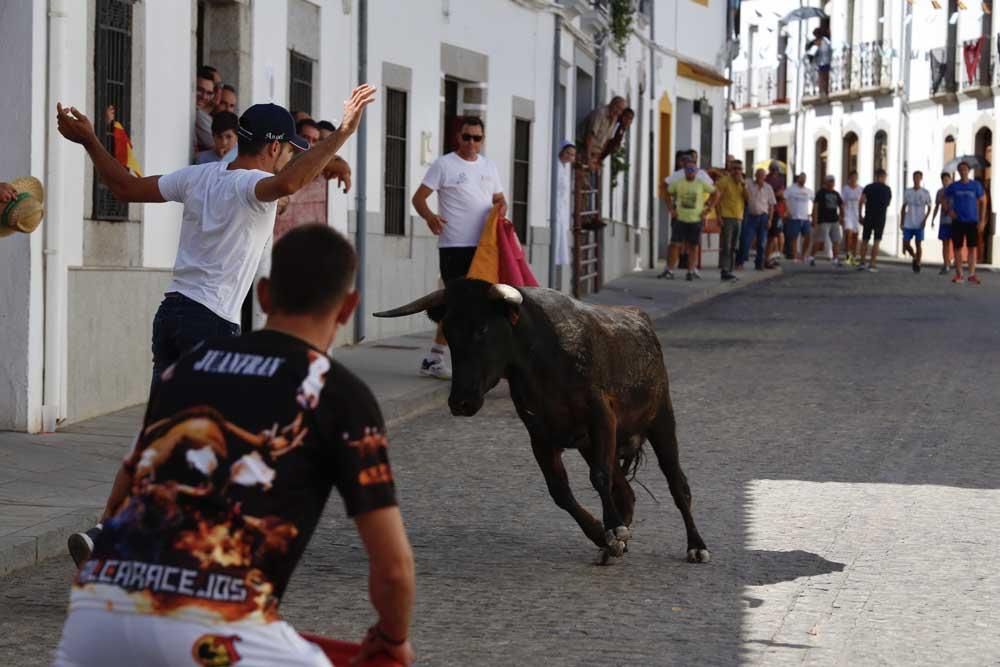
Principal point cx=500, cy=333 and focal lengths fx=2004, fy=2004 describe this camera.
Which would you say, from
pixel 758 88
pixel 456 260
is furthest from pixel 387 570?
pixel 758 88

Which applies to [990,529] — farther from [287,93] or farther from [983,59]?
[983,59]

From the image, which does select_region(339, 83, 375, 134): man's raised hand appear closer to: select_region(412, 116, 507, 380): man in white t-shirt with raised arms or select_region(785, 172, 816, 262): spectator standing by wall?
select_region(412, 116, 507, 380): man in white t-shirt with raised arms

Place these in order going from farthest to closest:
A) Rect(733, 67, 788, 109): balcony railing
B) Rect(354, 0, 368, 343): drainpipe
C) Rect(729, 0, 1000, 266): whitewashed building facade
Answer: Rect(733, 67, 788, 109): balcony railing < Rect(729, 0, 1000, 266): whitewashed building facade < Rect(354, 0, 368, 343): drainpipe

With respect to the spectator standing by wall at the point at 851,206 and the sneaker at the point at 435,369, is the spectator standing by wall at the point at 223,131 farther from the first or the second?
the spectator standing by wall at the point at 851,206

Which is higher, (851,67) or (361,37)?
(851,67)

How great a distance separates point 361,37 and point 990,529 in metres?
10.5

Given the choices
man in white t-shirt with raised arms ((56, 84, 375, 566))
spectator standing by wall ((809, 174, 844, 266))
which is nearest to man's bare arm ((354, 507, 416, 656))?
man in white t-shirt with raised arms ((56, 84, 375, 566))

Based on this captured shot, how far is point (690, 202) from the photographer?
29.8m

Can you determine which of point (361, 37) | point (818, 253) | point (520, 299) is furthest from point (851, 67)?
point (520, 299)

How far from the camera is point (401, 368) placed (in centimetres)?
1537

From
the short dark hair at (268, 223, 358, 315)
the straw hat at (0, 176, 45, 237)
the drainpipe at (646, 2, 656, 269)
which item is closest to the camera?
the short dark hair at (268, 223, 358, 315)

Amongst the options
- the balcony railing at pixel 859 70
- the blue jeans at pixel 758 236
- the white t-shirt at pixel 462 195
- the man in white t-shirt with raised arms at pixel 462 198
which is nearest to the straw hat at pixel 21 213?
the man in white t-shirt with raised arms at pixel 462 198

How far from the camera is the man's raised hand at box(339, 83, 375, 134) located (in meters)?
6.41

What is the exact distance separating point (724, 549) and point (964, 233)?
78.4 ft
